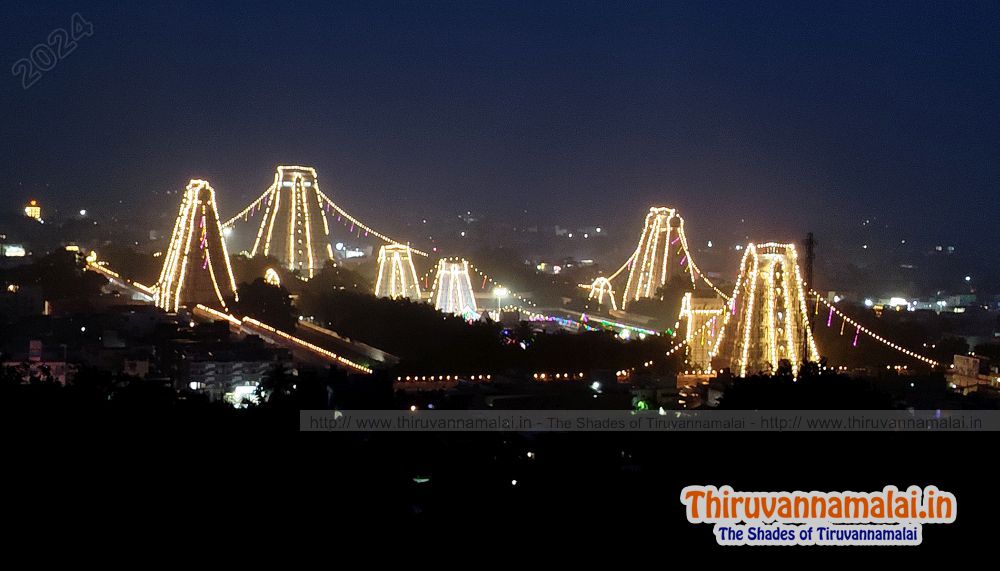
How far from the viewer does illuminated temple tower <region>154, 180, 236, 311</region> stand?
1809cm

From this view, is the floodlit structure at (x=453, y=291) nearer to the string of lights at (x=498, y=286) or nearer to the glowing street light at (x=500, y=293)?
the glowing street light at (x=500, y=293)

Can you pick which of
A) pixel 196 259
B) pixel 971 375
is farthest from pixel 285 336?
pixel 971 375

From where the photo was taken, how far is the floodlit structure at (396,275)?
2367 centimetres

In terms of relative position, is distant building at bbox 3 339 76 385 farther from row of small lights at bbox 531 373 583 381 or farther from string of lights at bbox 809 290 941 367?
string of lights at bbox 809 290 941 367

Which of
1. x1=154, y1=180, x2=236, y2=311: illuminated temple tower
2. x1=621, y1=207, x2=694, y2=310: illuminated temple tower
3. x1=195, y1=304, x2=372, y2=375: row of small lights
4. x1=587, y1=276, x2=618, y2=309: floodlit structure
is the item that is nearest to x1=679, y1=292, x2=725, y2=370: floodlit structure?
x1=195, y1=304, x2=372, y2=375: row of small lights

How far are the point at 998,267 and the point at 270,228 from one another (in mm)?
34261

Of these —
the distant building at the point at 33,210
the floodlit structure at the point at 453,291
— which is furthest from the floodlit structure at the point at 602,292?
the distant building at the point at 33,210

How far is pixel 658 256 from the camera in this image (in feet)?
86.5

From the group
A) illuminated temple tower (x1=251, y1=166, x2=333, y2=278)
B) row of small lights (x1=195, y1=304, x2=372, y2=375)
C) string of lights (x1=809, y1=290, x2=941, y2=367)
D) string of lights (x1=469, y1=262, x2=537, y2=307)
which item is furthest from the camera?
string of lights (x1=469, y1=262, x2=537, y2=307)

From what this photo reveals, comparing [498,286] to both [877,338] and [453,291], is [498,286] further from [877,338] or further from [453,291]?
[877,338]

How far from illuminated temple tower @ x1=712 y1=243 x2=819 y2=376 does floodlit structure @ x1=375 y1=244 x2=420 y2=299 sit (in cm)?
1083

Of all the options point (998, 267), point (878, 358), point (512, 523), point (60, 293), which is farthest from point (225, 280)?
point (998, 267)

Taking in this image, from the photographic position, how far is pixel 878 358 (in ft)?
54.3

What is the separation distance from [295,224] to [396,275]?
429 cm
